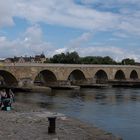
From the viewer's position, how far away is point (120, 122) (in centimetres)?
2305

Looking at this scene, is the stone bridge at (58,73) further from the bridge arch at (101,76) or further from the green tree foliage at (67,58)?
the green tree foliage at (67,58)

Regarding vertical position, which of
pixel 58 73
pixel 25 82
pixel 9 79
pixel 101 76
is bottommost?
pixel 25 82

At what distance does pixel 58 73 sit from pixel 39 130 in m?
43.8

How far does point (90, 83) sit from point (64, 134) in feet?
167

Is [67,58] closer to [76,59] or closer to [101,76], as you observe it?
[76,59]

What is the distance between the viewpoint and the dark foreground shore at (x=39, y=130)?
1468 cm

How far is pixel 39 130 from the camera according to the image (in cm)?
1588

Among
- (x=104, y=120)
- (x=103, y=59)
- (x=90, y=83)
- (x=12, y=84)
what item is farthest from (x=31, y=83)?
(x=103, y=59)

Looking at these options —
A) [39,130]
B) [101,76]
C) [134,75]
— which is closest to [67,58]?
[134,75]

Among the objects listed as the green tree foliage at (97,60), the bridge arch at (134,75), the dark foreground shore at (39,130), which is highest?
the green tree foliage at (97,60)

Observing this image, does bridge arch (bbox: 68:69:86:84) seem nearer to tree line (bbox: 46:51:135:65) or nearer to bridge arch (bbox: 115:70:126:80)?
bridge arch (bbox: 115:70:126:80)

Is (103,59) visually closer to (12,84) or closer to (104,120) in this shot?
(12,84)

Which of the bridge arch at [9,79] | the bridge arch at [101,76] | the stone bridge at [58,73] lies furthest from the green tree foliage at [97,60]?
Answer: the bridge arch at [9,79]

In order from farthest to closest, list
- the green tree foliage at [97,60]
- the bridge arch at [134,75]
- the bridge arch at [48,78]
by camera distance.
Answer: the green tree foliage at [97,60], the bridge arch at [134,75], the bridge arch at [48,78]
